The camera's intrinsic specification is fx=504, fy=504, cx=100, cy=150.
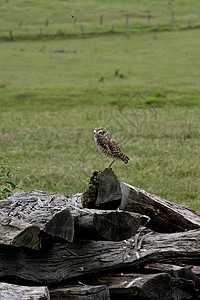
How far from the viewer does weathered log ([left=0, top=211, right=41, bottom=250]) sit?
4.65 m

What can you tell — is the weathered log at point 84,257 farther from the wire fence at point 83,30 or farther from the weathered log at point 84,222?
the wire fence at point 83,30

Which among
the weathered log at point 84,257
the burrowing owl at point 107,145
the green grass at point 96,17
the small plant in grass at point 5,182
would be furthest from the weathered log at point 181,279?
the green grass at point 96,17

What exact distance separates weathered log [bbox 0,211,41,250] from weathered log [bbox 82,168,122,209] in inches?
34.6

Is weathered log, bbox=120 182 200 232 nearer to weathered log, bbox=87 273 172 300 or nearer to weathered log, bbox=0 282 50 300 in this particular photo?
weathered log, bbox=87 273 172 300

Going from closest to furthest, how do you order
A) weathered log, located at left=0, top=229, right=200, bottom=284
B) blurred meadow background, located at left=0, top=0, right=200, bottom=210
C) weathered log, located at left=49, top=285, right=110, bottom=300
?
1. weathered log, located at left=49, top=285, right=110, bottom=300
2. weathered log, located at left=0, top=229, right=200, bottom=284
3. blurred meadow background, located at left=0, top=0, right=200, bottom=210

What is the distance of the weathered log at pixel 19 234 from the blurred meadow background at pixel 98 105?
214cm

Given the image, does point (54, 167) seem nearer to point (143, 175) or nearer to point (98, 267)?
point (143, 175)

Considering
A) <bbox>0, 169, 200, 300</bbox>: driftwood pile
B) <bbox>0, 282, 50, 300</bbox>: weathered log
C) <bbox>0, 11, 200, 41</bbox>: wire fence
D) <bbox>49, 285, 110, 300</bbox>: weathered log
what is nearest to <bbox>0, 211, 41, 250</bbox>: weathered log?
<bbox>0, 169, 200, 300</bbox>: driftwood pile

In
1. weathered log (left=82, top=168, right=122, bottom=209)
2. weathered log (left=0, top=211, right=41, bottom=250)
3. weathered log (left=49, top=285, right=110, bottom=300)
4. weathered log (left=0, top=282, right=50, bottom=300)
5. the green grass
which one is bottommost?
weathered log (left=49, top=285, right=110, bottom=300)

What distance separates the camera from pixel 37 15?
6244 cm

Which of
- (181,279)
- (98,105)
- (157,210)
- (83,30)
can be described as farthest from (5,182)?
→ (83,30)

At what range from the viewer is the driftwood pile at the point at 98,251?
4.81 m

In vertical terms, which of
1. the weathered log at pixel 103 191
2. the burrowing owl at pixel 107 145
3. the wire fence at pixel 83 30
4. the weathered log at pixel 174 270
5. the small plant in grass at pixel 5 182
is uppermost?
the wire fence at pixel 83 30

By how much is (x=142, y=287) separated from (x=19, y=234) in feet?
4.17
